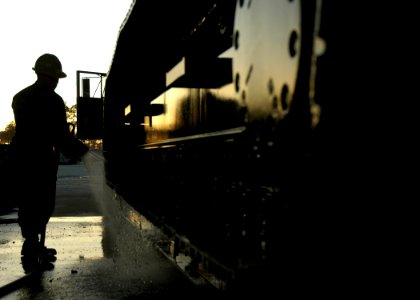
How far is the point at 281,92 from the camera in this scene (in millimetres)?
1980

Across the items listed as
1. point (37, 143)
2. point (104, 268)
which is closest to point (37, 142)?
point (37, 143)

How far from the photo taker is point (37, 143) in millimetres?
6535

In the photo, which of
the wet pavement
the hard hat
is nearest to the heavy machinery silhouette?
the wet pavement

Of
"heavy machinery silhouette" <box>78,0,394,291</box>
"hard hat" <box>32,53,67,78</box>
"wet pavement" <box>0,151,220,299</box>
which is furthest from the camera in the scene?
"hard hat" <box>32,53,67,78</box>

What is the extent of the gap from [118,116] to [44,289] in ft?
16.6

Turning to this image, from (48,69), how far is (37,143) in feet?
2.45

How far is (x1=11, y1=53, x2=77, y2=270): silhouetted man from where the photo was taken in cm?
647

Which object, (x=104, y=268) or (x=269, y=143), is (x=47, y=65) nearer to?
(x=104, y=268)

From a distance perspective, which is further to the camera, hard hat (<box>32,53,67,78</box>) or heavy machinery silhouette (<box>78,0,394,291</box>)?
hard hat (<box>32,53,67,78</box>)

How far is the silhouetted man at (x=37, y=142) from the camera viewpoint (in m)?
6.47

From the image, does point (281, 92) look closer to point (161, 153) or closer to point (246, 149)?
point (246, 149)

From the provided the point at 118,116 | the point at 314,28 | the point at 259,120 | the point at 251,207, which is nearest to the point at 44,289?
the point at 251,207

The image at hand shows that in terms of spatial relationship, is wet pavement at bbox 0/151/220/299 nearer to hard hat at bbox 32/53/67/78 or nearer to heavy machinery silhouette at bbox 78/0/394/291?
hard hat at bbox 32/53/67/78

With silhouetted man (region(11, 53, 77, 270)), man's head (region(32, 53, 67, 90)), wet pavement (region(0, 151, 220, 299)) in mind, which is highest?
man's head (region(32, 53, 67, 90))
